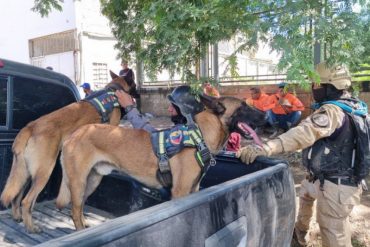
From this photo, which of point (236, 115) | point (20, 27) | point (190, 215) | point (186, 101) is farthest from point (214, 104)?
point (20, 27)

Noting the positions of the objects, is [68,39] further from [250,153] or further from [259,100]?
[250,153]

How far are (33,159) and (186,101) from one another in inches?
53.4

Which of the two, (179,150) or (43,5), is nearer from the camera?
(179,150)

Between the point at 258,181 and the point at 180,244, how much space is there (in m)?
0.69

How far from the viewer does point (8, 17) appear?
1969 centimetres

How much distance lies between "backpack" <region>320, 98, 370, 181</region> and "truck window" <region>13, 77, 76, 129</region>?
8.00 feet

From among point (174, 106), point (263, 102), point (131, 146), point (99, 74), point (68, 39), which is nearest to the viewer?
point (131, 146)

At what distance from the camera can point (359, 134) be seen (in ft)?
9.71

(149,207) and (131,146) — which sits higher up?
(131,146)

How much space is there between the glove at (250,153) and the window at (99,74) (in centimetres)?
1541

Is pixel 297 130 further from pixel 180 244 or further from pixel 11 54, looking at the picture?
pixel 11 54

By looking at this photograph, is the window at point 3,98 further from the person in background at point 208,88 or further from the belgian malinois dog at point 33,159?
the person in background at point 208,88

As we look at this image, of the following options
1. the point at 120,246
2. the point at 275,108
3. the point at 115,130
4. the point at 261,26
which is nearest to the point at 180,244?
the point at 120,246

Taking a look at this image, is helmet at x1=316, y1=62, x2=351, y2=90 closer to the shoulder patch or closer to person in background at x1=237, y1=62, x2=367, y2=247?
person in background at x1=237, y1=62, x2=367, y2=247
